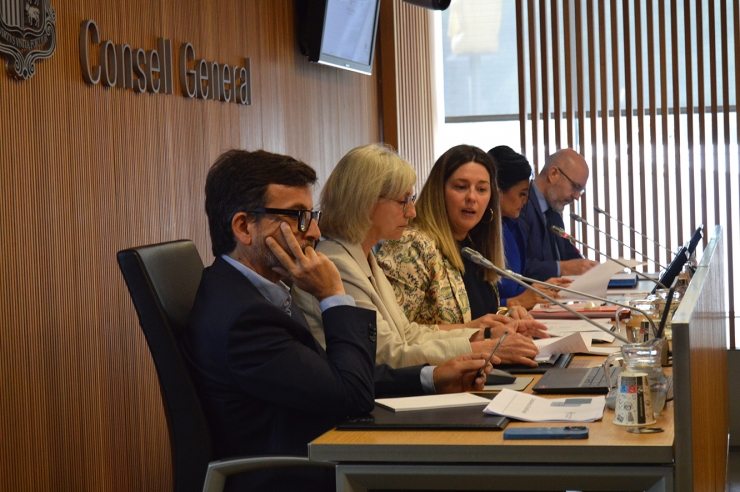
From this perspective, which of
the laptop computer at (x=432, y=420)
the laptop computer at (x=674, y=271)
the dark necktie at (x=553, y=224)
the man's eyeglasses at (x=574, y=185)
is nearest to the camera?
the laptop computer at (x=432, y=420)

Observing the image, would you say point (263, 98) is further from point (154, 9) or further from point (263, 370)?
point (263, 370)

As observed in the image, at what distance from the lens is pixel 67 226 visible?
2.45 m

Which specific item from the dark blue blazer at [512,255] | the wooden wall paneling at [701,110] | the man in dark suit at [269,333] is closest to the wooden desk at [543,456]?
the man in dark suit at [269,333]

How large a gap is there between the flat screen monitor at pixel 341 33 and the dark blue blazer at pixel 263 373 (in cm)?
272

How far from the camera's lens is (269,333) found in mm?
1725

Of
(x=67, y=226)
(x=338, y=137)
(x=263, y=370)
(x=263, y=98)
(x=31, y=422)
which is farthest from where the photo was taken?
(x=338, y=137)

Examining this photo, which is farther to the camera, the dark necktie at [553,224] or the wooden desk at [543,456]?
the dark necktie at [553,224]

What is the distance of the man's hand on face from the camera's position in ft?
6.13

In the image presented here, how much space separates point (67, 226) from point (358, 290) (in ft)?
2.72

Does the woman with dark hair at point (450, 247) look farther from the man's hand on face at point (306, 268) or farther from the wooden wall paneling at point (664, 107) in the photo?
the wooden wall paneling at point (664, 107)

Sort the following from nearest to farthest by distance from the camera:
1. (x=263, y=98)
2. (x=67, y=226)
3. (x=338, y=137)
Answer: (x=67, y=226) < (x=263, y=98) < (x=338, y=137)

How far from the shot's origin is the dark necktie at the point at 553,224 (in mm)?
5016

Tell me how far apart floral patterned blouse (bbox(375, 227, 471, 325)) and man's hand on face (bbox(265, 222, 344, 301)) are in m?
0.93

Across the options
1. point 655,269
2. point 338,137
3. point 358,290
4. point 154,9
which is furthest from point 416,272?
point 655,269
